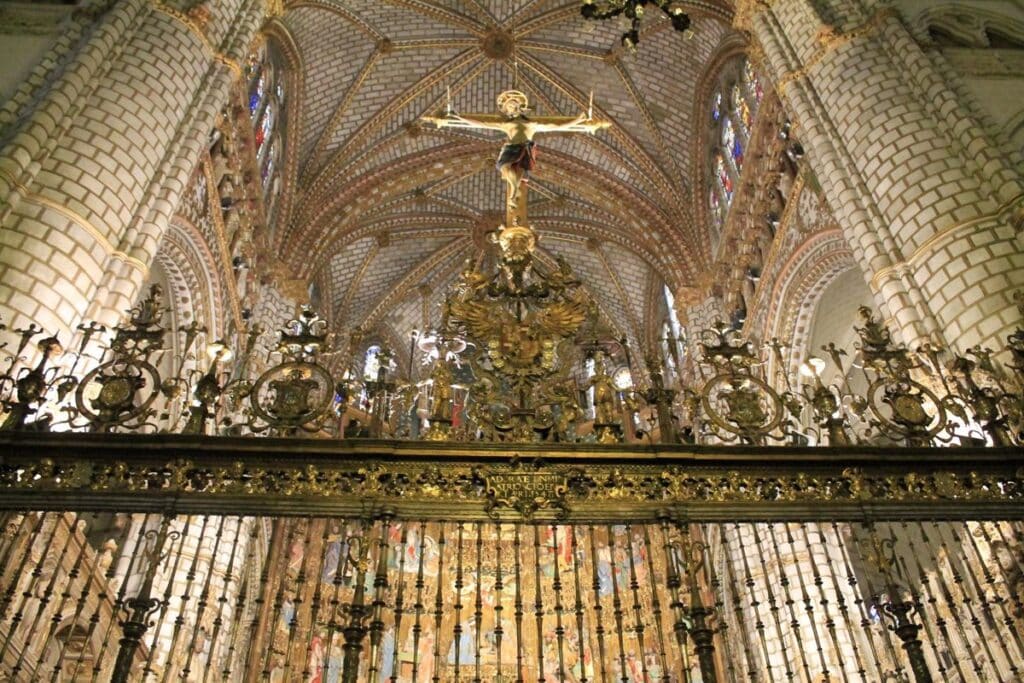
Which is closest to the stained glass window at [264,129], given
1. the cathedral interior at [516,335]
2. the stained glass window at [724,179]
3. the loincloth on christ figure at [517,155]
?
the cathedral interior at [516,335]

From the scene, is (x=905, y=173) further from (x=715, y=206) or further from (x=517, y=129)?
(x=715, y=206)

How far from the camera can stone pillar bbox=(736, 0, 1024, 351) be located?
7684mm

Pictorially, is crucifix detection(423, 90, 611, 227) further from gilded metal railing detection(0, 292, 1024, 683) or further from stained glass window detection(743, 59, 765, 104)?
stained glass window detection(743, 59, 765, 104)

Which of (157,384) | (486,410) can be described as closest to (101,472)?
(157,384)

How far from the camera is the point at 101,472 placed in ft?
16.3

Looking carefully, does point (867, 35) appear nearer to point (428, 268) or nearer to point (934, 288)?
point (934, 288)

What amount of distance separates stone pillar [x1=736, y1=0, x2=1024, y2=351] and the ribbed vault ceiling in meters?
5.47

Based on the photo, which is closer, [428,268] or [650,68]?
[650,68]

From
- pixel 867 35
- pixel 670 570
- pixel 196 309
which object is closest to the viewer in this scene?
pixel 670 570

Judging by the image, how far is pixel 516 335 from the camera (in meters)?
5.92

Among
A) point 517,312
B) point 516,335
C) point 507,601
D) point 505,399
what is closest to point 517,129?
point 517,312

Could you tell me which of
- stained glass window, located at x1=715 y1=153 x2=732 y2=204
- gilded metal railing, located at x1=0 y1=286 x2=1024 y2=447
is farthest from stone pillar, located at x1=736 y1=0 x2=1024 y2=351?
stained glass window, located at x1=715 y1=153 x2=732 y2=204

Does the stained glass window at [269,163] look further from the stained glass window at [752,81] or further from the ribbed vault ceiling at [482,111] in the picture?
the stained glass window at [752,81]

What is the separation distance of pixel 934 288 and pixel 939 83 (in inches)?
104
